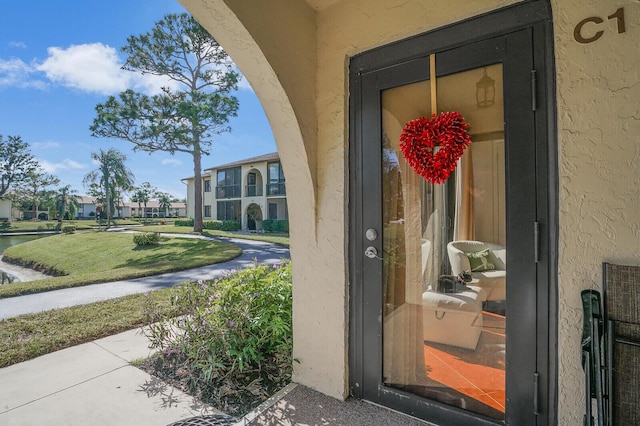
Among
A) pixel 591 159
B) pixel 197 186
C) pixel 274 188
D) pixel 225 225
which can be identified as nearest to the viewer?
pixel 591 159

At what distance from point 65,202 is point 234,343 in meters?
50.3

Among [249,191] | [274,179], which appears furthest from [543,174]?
[249,191]

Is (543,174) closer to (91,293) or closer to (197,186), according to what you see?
(91,293)

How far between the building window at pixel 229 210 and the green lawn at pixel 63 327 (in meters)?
21.5

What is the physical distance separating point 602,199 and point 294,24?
2227 mm

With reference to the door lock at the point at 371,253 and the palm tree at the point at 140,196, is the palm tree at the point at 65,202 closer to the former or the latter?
the palm tree at the point at 140,196

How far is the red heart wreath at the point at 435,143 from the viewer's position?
1.92 m

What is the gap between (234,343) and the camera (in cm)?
261


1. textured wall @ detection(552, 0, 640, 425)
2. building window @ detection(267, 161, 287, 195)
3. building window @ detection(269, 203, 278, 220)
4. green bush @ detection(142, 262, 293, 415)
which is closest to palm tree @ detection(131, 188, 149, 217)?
building window @ detection(269, 203, 278, 220)

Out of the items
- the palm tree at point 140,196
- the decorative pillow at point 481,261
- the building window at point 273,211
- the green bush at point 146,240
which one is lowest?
the green bush at point 146,240

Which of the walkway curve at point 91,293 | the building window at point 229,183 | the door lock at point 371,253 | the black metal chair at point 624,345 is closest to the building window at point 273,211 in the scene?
the building window at point 229,183

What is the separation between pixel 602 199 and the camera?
1511 millimetres

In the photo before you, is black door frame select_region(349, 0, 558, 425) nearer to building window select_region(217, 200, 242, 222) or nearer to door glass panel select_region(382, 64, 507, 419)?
door glass panel select_region(382, 64, 507, 419)

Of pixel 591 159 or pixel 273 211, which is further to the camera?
pixel 273 211
